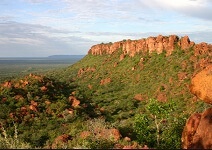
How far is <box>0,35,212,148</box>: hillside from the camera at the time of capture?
1196 inches

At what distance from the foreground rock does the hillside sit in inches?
97.0

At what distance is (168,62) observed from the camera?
237 ft

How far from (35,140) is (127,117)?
1968 centimetres

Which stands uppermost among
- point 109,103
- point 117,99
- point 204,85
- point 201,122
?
point 204,85

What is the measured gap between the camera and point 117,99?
2653 inches

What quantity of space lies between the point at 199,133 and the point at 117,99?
4688 centimetres

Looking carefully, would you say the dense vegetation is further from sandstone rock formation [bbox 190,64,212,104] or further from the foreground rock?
sandstone rock formation [bbox 190,64,212,104]

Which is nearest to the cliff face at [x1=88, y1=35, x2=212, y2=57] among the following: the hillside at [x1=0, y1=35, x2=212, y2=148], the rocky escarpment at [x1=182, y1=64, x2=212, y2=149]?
the hillside at [x1=0, y1=35, x2=212, y2=148]

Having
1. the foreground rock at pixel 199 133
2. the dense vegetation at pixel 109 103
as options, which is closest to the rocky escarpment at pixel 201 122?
the foreground rock at pixel 199 133

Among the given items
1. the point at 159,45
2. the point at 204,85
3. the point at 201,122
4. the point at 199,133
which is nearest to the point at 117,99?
the point at 159,45

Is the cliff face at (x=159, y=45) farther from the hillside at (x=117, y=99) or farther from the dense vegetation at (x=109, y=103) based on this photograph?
the dense vegetation at (x=109, y=103)

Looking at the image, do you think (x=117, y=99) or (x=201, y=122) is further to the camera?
(x=117, y=99)

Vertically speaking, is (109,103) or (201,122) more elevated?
(201,122)

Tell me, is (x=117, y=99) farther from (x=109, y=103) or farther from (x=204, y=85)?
(x=204, y=85)
